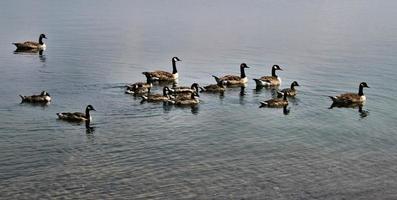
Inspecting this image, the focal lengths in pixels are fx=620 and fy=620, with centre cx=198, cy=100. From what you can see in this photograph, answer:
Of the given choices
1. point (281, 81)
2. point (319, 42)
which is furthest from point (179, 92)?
point (319, 42)

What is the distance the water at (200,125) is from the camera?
78.2 ft

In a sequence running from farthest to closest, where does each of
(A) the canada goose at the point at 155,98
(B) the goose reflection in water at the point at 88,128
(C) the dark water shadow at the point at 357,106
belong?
(A) the canada goose at the point at 155,98
(C) the dark water shadow at the point at 357,106
(B) the goose reflection in water at the point at 88,128

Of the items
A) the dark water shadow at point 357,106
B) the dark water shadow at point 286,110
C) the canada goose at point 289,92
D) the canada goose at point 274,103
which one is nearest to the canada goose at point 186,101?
the canada goose at point 274,103

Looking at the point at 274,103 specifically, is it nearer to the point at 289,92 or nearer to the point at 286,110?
the point at 286,110

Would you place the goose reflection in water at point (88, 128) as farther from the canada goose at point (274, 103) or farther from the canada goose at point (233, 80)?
the canada goose at point (233, 80)

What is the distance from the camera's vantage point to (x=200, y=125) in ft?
105

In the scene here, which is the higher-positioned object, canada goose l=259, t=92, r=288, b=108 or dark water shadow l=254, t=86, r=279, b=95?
dark water shadow l=254, t=86, r=279, b=95

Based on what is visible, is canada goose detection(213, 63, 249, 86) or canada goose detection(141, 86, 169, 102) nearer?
canada goose detection(141, 86, 169, 102)

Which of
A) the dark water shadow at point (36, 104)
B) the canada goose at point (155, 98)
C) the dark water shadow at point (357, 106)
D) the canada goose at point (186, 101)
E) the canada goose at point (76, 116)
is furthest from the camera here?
the canada goose at point (155, 98)

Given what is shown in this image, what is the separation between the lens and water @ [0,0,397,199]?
78.2 feet

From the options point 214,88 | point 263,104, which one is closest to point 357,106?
point 263,104

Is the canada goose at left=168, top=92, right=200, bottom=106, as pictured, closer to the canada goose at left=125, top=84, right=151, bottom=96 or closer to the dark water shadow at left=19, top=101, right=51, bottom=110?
the canada goose at left=125, top=84, right=151, bottom=96

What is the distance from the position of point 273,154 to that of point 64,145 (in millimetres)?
9405

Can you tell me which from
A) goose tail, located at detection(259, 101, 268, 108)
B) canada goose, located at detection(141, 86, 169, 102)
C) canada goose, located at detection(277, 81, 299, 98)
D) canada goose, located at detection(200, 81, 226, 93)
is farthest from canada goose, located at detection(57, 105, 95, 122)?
canada goose, located at detection(277, 81, 299, 98)
